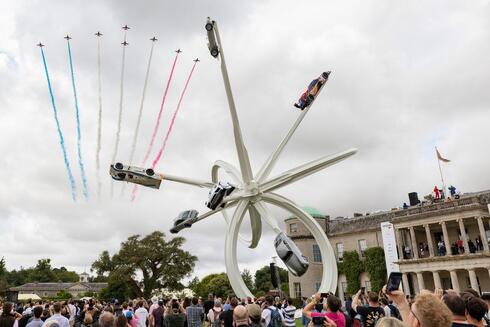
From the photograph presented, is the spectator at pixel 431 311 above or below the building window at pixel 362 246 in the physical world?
below

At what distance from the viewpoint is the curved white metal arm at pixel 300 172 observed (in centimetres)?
2597

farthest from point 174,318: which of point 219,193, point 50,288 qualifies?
point 50,288

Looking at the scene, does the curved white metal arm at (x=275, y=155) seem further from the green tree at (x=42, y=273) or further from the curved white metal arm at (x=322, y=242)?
the green tree at (x=42, y=273)

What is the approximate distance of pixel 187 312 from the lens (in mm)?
12578

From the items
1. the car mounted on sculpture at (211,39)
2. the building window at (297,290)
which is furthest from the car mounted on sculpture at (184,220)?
the building window at (297,290)

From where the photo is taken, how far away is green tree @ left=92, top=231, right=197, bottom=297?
60.8 metres

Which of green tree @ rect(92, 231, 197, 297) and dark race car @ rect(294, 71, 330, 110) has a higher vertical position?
dark race car @ rect(294, 71, 330, 110)

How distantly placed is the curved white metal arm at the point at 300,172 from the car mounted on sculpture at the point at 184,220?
5.16 m

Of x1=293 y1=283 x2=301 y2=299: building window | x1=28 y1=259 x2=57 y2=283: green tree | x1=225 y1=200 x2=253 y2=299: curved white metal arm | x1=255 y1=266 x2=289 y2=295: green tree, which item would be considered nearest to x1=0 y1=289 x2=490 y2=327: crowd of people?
x1=225 y1=200 x2=253 y2=299: curved white metal arm

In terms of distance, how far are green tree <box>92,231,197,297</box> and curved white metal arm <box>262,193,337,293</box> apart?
40.2m

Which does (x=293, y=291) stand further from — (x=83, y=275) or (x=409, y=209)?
(x=83, y=275)

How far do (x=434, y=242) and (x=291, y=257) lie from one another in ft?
99.6

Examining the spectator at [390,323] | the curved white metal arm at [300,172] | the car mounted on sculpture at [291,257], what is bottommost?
the spectator at [390,323]

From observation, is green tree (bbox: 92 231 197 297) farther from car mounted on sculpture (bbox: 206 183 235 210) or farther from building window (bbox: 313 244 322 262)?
car mounted on sculpture (bbox: 206 183 235 210)
